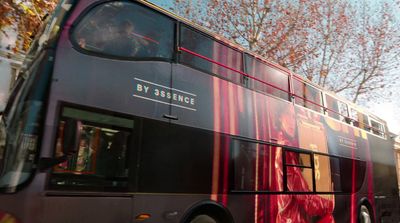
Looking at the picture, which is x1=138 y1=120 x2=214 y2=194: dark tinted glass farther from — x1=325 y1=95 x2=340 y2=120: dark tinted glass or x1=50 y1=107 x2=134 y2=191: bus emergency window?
x1=325 y1=95 x2=340 y2=120: dark tinted glass

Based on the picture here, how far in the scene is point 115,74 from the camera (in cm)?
444

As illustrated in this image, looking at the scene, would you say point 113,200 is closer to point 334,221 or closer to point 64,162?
point 64,162

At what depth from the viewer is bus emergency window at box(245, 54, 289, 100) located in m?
6.97

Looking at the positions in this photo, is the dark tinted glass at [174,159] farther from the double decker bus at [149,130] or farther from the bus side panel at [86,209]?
the bus side panel at [86,209]

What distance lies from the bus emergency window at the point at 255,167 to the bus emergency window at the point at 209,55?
3.76ft

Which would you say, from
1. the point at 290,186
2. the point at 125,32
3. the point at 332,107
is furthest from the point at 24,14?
the point at 332,107

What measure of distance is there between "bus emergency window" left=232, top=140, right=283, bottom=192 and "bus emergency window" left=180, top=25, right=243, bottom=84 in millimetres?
1146

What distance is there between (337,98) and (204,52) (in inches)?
216

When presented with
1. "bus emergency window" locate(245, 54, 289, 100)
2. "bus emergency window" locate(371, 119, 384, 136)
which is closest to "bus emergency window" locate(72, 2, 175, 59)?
"bus emergency window" locate(245, 54, 289, 100)

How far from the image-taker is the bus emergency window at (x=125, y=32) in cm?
436

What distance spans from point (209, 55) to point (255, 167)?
1.94 m

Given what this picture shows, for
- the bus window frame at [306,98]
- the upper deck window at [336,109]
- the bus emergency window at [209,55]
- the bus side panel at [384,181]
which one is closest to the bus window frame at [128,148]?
the bus emergency window at [209,55]

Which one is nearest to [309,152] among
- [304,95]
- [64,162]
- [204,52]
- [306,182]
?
[306,182]

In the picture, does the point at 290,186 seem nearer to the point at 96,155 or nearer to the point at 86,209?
the point at 96,155
